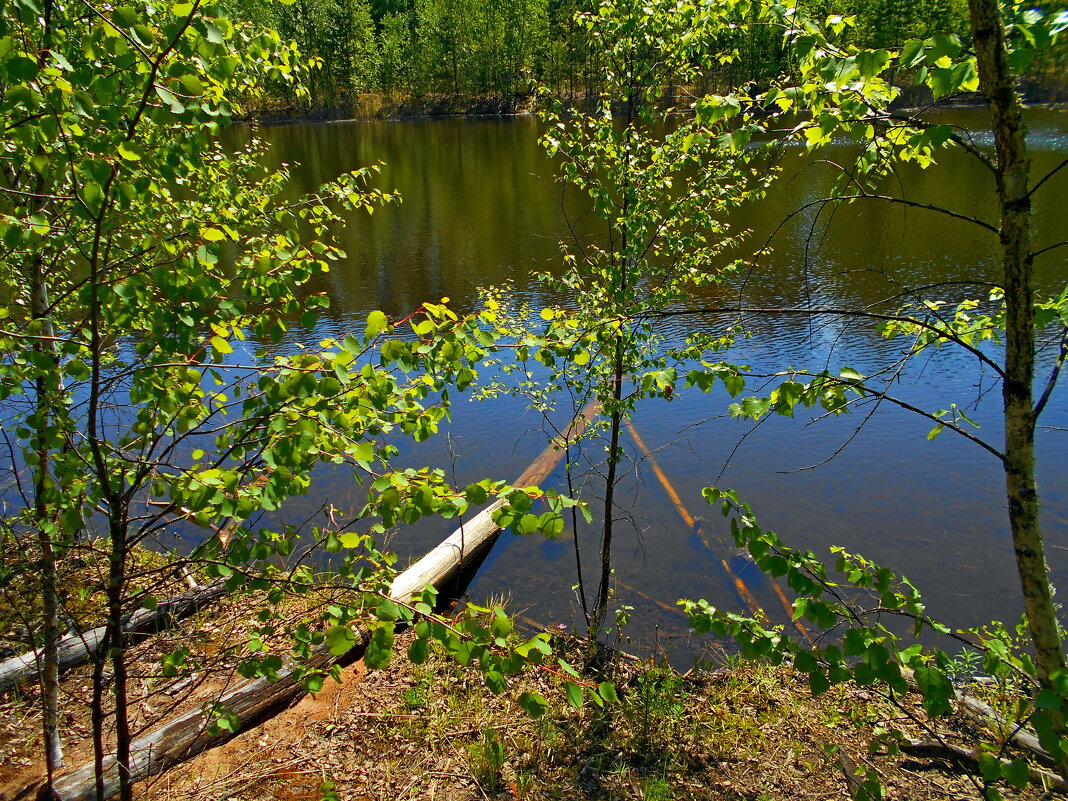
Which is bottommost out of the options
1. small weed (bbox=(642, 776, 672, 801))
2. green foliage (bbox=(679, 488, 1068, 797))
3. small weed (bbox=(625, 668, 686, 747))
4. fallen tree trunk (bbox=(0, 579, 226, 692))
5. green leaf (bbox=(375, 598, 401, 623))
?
small weed (bbox=(625, 668, 686, 747))

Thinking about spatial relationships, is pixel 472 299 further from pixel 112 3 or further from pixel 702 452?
pixel 112 3

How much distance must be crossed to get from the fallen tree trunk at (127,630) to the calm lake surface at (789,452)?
2413 millimetres

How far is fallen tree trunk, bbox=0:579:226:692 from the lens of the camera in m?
4.46

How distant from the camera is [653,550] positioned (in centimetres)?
740

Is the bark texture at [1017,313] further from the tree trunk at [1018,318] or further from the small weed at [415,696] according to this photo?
the small weed at [415,696]

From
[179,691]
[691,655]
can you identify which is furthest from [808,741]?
[179,691]

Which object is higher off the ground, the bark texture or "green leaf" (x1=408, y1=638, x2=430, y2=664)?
the bark texture

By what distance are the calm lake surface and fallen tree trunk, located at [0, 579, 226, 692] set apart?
7.92 feet

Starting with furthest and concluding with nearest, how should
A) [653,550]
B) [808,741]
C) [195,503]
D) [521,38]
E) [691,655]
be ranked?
[521,38] < [653,550] < [691,655] < [808,741] < [195,503]

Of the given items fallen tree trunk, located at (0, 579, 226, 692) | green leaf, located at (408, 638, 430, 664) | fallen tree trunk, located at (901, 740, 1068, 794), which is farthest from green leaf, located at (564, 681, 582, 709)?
fallen tree trunk, located at (0, 579, 226, 692)

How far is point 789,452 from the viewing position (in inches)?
Result: 366

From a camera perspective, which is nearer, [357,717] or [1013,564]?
[357,717]

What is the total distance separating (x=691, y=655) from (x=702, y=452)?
396 cm

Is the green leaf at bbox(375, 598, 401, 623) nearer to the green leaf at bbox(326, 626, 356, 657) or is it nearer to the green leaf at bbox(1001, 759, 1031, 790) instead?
the green leaf at bbox(326, 626, 356, 657)
